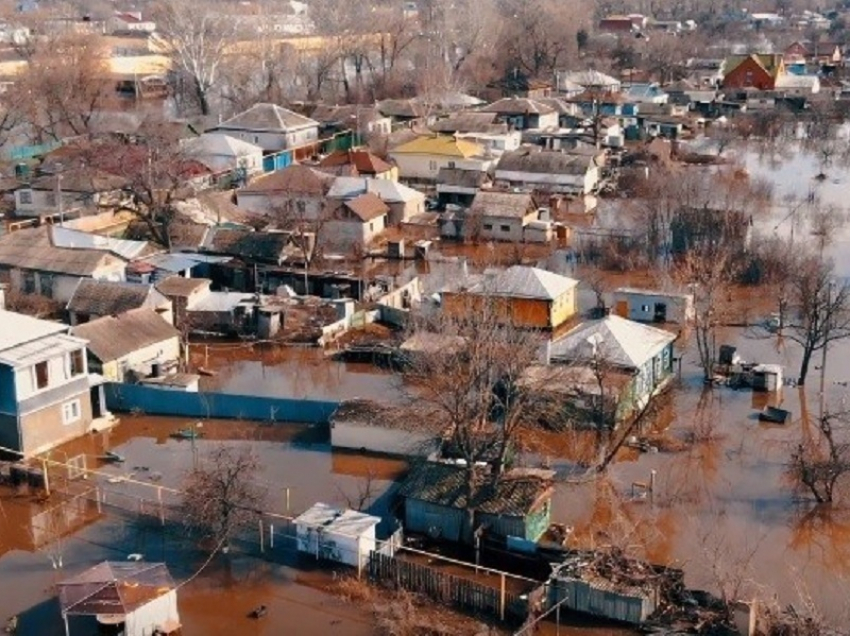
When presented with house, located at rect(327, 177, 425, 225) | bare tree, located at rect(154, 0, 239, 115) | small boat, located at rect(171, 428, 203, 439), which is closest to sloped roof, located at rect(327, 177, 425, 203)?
house, located at rect(327, 177, 425, 225)

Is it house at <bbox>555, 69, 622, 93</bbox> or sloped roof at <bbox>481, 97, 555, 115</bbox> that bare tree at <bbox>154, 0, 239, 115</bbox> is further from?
house at <bbox>555, 69, 622, 93</bbox>

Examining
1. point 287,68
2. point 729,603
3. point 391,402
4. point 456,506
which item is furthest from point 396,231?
point 287,68

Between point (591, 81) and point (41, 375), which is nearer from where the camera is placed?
point (41, 375)

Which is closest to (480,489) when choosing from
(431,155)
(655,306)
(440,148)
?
(655,306)

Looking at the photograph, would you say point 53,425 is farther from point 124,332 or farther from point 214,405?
point 124,332

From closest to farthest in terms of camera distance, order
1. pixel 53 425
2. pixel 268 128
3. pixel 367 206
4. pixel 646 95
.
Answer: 1. pixel 53 425
2. pixel 367 206
3. pixel 268 128
4. pixel 646 95

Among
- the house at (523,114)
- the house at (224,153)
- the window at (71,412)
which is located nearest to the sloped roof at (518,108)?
the house at (523,114)
